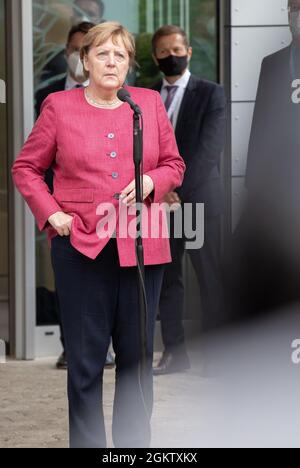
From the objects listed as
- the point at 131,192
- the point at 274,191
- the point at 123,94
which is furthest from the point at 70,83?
the point at 123,94

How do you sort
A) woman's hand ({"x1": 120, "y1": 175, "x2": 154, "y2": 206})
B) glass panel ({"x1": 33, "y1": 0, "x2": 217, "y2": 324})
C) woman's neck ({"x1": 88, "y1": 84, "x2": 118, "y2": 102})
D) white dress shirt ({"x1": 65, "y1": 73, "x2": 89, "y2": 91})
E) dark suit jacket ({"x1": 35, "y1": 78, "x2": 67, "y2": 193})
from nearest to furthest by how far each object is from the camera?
woman's hand ({"x1": 120, "y1": 175, "x2": 154, "y2": 206}) < woman's neck ({"x1": 88, "y1": 84, "x2": 118, "y2": 102}) < white dress shirt ({"x1": 65, "y1": 73, "x2": 89, "y2": 91}) < dark suit jacket ({"x1": 35, "y1": 78, "x2": 67, "y2": 193}) < glass panel ({"x1": 33, "y1": 0, "x2": 217, "y2": 324})

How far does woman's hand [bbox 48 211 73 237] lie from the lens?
4.55 m

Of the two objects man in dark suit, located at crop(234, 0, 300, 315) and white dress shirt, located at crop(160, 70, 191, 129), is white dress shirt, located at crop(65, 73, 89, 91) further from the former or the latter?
man in dark suit, located at crop(234, 0, 300, 315)

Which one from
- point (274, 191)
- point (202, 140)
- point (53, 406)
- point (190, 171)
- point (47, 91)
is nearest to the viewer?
point (53, 406)

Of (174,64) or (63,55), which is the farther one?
(63,55)

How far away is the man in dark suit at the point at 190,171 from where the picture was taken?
23.5 ft

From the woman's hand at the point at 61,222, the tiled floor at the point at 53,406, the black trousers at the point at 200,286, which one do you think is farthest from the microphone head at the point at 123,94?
the black trousers at the point at 200,286

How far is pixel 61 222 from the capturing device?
4551 mm

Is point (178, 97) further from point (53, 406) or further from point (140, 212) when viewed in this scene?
point (140, 212)

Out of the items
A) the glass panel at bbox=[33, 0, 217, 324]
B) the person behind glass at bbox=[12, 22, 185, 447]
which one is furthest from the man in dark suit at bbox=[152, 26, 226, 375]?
the person behind glass at bbox=[12, 22, 185, 447]

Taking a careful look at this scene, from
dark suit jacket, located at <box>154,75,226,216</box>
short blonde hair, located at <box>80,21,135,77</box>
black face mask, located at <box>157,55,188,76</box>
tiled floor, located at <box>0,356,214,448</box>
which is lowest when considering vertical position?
tiled floor, located at <box>0,356,214,448</box>

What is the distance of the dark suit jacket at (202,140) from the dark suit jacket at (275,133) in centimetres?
39

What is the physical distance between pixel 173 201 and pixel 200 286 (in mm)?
590
